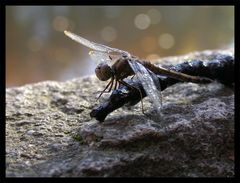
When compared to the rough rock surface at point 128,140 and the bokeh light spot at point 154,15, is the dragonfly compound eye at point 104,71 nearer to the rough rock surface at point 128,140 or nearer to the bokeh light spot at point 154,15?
the rough rock surface at point 128,140

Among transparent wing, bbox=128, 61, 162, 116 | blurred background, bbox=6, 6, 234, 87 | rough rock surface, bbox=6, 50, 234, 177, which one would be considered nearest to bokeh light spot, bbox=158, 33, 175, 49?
blurred background, bbox=6, 6, 234, 87

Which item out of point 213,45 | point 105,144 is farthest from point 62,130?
point 213,45

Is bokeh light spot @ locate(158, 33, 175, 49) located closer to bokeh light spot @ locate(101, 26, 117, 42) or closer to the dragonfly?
bokeh light spot @ locate(101, 26, 117, 42)

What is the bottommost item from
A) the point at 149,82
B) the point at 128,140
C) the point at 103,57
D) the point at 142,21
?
the point at 128,140

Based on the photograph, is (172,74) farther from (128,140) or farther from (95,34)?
(95,34)

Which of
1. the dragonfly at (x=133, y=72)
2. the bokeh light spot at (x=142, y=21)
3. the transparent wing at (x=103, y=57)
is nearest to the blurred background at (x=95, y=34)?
the bokeh light spot at (x=142, y=21)

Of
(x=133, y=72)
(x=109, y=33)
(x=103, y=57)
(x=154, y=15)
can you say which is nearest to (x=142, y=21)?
(x=154, y=15)
